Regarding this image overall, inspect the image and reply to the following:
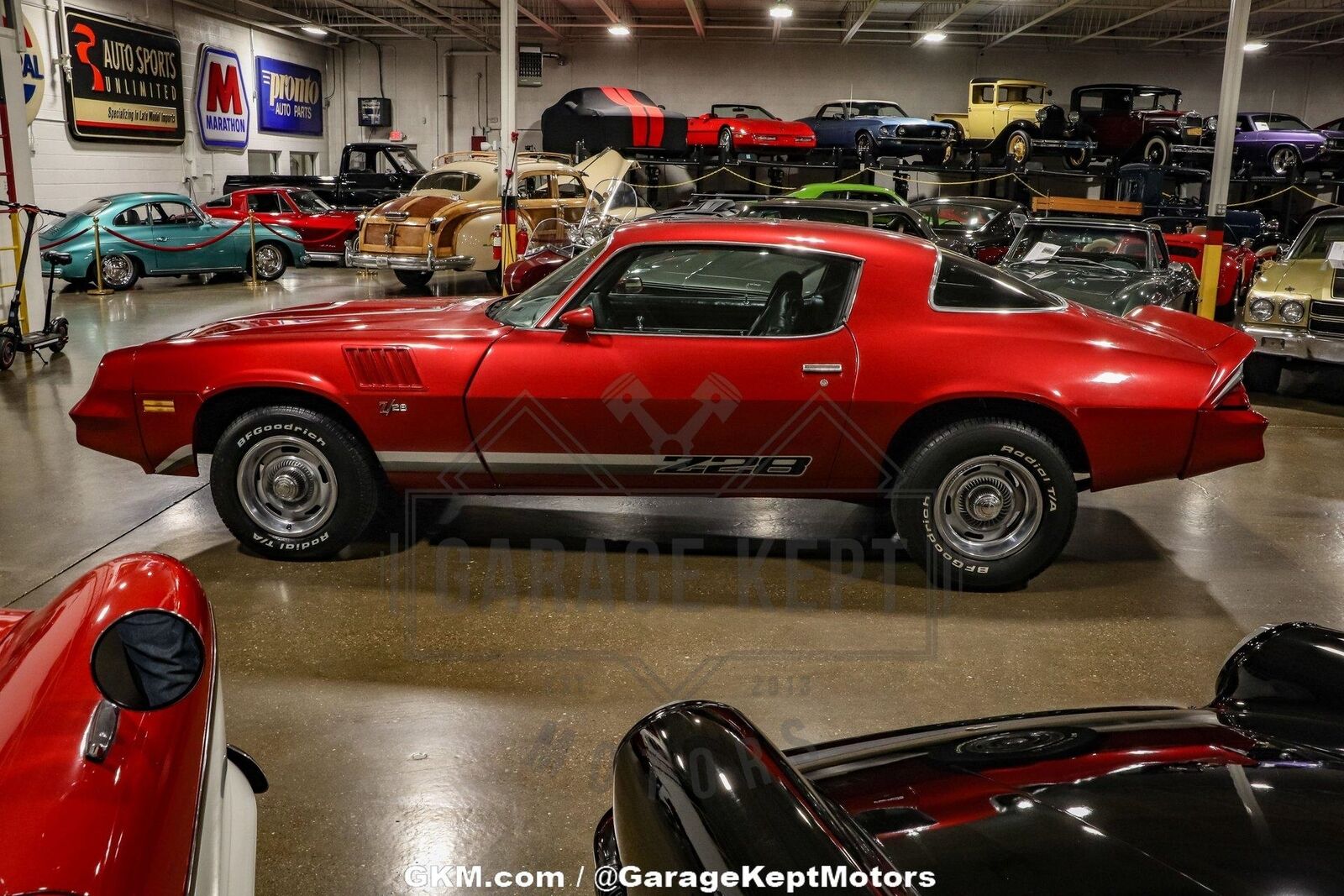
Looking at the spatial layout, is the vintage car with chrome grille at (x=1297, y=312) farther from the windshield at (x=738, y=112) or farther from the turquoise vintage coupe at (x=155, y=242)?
the windshield at (x=738, y=112)

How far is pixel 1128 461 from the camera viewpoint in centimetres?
421

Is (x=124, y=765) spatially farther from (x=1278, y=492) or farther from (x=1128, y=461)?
(x=1278, y=492)

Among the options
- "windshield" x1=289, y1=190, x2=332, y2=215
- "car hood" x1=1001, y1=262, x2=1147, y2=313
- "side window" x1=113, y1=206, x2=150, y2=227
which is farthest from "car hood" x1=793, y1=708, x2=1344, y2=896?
"windshield" x1=289, y1=190, x2=332, y2=215

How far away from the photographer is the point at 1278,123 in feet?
70.4

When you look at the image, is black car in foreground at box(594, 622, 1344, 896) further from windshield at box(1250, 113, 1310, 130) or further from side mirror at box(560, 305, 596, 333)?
windshield at box(1250, 113, 1310, 130)

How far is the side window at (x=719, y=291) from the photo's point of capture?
4340mm

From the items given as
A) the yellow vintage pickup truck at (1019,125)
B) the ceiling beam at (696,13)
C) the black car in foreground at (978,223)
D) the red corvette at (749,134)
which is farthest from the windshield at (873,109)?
the black car in foreground at (978,223)

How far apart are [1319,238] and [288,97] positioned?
78.1 ft

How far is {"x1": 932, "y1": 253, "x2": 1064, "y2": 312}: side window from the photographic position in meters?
4.33

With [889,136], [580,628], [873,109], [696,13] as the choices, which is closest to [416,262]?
[580,628]

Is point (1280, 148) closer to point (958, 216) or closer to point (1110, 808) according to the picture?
point (958, 216)

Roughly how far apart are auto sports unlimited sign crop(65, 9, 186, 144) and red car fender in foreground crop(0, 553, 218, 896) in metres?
18.9

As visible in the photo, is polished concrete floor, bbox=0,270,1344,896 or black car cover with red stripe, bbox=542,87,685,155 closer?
polished concrete floor, bbox=0,270,1344,896

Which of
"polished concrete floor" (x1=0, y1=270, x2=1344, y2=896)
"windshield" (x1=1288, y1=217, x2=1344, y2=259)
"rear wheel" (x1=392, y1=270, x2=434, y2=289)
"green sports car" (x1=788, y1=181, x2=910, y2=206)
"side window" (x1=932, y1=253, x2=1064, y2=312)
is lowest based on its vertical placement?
"polished concrete floor" (x1=0, y1=270, x2=1344, y2=896)
